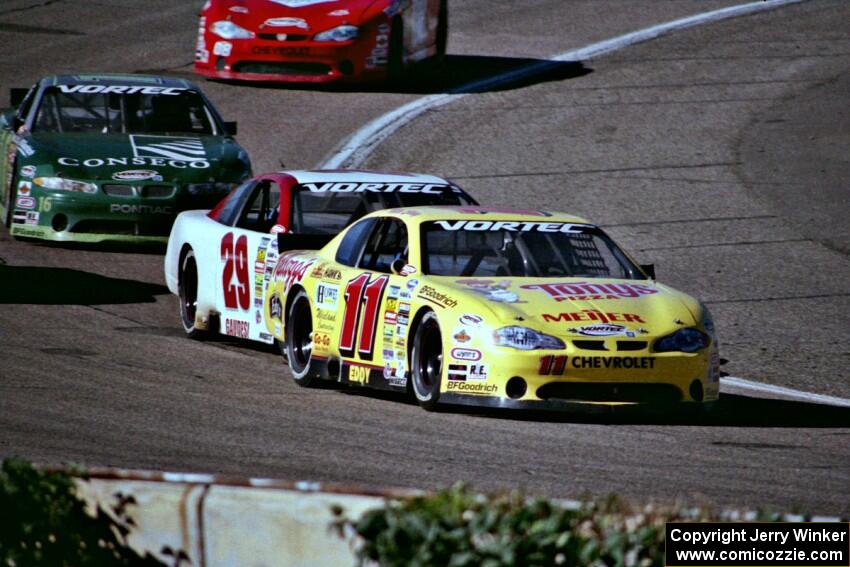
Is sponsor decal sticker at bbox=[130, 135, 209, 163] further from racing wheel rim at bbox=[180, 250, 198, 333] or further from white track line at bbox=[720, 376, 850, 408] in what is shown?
white track line at bbox=[720, 376, 850, 408]

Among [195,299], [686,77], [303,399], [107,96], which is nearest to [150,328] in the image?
[195,299]

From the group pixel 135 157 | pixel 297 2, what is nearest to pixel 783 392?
pixel 135 157

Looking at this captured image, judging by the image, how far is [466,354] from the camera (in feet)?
31.1

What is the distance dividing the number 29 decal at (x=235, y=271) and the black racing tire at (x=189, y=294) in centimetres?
48

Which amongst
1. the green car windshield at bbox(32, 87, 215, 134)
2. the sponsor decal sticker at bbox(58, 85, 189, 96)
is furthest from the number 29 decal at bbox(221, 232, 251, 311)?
the sponsor decal sticker at bbox(58, 85, 189, 96)

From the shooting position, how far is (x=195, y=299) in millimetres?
13008

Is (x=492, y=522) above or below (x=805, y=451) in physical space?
above

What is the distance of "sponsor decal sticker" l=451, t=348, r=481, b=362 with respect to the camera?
9430 mm

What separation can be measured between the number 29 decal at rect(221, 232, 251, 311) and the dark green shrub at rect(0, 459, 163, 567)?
7193 millimetres

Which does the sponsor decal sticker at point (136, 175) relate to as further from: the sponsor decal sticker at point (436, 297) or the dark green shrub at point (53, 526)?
the dark green shrub at point (53, 526)

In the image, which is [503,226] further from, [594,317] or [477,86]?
[477,86]

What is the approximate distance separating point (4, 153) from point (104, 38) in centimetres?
997

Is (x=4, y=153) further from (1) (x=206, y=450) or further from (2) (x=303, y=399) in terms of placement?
(1) (x=206, y=450)

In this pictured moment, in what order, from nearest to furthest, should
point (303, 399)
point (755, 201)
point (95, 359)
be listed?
point (303, 399) → point (95, 359) → point (755, 201)
